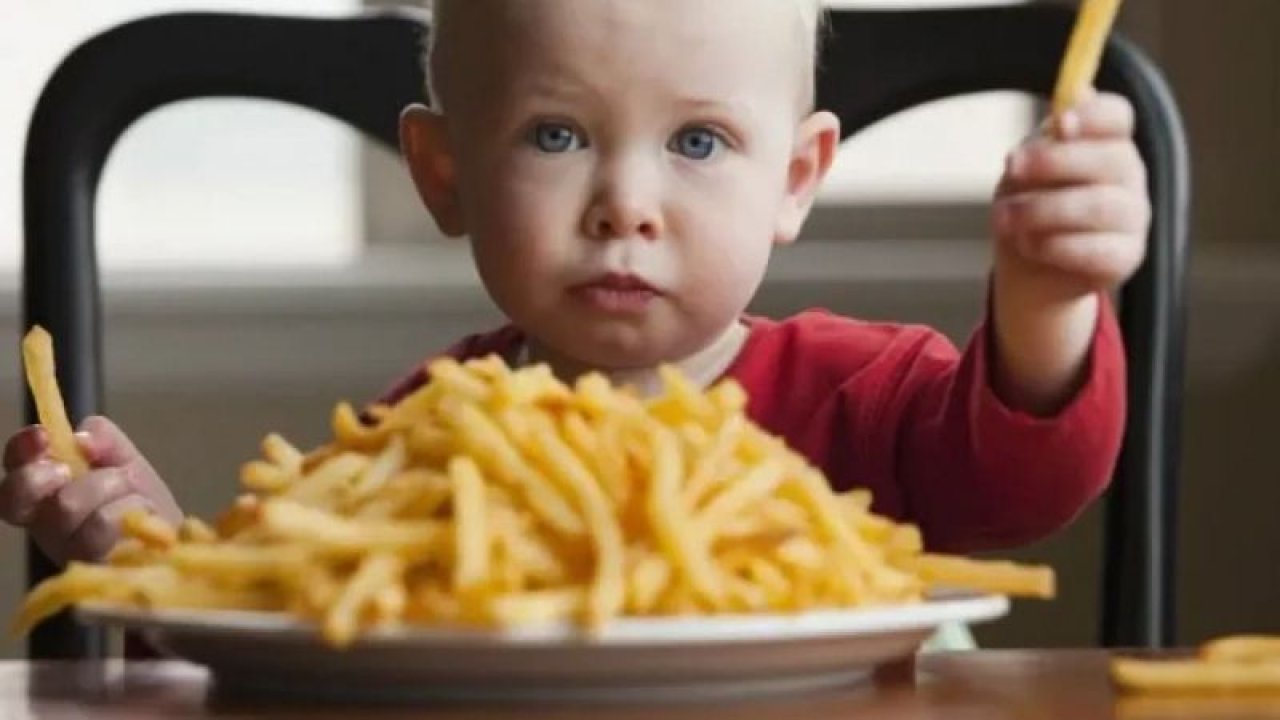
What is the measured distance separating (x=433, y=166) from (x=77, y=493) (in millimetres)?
304

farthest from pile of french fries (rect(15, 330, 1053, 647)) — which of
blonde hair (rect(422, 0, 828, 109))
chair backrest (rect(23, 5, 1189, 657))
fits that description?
chair backrest (rect(23, 5, 1189, 657))

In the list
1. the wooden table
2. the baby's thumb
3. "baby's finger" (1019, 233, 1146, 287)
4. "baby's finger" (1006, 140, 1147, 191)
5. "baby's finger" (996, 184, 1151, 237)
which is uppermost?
"baby's finger" (1006, 140, 1147, 191)

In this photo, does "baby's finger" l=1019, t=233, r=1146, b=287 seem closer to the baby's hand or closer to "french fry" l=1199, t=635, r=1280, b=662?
"french fry" l=1199, t=635, r=1280, b=662

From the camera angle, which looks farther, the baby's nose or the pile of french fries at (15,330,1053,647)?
the baby's nose

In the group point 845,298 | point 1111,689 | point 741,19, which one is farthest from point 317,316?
point 1111,689

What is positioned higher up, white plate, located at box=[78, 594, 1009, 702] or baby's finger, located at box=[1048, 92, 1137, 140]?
baby's finger, located at box=[1048, 92, 1137, 140]

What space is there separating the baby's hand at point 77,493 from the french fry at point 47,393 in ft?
0.20

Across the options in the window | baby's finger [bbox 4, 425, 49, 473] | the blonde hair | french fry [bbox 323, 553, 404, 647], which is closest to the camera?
french fry [bbox 323, 553, 404, 647]

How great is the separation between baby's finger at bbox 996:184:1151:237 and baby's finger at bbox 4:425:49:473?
0.36 m

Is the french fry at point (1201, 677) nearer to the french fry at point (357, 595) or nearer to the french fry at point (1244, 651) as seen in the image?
the french fry at point (1244, 651)

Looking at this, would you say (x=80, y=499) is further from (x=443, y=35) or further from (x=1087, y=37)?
(x=1087, y=37)

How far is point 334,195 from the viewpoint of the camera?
6.63 ft

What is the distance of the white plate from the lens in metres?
0.64

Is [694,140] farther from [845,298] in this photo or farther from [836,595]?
[845,298]
